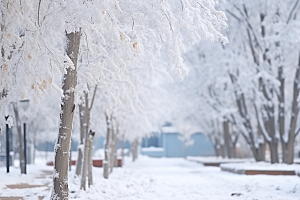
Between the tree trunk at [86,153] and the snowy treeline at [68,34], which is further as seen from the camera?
the tree trunk at [86,153]

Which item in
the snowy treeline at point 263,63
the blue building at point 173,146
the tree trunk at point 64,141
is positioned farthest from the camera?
the blue building at point 173,146

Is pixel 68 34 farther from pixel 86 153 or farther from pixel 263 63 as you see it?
pixel 263 63

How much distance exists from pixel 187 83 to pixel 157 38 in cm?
2393

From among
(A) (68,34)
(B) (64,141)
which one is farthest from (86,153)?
(A) (68,34)

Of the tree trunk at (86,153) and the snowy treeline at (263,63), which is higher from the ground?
the snowy treeline at (263,63)

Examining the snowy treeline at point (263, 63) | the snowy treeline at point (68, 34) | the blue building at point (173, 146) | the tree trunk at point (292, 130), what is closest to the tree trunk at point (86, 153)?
the snowy treeline at point (68, 34)

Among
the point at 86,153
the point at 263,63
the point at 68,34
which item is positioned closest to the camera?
the point at 68,34

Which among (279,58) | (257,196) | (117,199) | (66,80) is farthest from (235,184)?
(66,80)

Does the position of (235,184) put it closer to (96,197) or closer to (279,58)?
(96,197)

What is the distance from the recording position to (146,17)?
842 centimetres

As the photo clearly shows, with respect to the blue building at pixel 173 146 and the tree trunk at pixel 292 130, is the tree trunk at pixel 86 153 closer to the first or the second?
the tree trunk at pixel 292 130

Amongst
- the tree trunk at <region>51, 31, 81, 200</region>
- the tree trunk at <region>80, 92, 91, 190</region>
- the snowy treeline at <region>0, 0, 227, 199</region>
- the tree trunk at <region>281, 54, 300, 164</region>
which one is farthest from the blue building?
the tree trunk at <region>51, 31, 81, 200</region>

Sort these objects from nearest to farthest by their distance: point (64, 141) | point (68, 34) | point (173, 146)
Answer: point (64, 141) → point (68, 34) → point (173, 146)

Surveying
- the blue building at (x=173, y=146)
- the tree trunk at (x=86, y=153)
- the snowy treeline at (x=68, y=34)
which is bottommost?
the blue building at (x=173, y=146)
